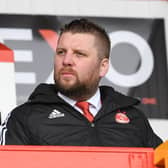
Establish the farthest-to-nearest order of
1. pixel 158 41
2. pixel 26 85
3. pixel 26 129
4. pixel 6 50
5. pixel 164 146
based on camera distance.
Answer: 1. pixel 158 41
2. pixel 26 85
3. pixel 6 50
4. pixel 26 129
5. pixel 164 146

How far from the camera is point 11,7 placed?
5168 millimetres

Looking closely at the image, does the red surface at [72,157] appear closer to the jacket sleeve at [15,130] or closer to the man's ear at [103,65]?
the jacket sleeve at [15,130]

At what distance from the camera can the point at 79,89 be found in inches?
130

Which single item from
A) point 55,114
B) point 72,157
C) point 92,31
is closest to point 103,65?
point 92,31

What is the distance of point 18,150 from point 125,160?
312mm

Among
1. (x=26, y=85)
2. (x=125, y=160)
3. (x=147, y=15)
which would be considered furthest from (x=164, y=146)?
(x=147, y=15)

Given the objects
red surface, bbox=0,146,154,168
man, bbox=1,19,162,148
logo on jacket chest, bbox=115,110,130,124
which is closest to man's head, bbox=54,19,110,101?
man, bbox=1,19,162,148

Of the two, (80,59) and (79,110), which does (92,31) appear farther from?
(79,110)

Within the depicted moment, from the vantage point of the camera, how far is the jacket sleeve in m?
3.11

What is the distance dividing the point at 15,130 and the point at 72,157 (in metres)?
0.56

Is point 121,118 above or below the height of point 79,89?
below

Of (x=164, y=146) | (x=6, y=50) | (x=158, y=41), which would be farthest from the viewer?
(x=158, y=41)

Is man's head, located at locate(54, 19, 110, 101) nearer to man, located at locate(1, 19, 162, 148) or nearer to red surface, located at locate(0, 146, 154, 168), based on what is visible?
man, located at locate(1, 19, 162, 148)

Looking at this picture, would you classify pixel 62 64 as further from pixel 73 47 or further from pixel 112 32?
pixel 112 32
